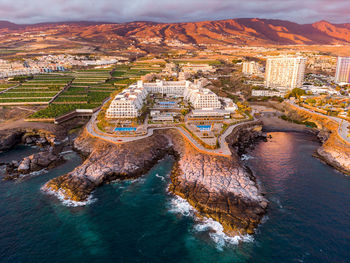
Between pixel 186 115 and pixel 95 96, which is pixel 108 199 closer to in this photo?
pixel 186 115

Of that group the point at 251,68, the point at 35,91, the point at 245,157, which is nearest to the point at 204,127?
the point at 245,157

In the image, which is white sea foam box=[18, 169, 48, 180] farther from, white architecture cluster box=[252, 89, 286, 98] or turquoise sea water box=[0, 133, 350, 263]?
white architecture cluster box=[252, 89, 286, 98]

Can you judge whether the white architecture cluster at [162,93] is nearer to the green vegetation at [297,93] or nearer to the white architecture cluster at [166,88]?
the white architecture cluster at [166,88]

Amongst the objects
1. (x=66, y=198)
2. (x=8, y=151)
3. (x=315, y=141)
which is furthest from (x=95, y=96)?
(x=315, y=141)

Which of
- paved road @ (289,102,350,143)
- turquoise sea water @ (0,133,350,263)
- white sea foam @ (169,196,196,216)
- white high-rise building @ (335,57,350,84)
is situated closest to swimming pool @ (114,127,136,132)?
turquoise sea water @ (0,133,350,263)

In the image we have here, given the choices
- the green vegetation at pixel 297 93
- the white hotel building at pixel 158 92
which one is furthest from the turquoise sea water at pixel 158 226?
the green vegetation at pixel 297 93

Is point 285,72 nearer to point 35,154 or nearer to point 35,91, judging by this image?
point 35,154

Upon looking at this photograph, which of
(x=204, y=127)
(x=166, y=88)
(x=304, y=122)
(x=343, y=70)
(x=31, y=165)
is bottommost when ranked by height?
(x=31, y=165)
